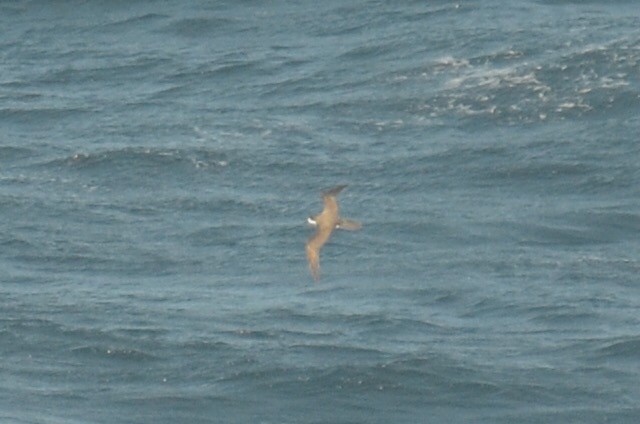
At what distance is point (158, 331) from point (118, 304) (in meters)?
2.97

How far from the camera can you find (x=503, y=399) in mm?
64812

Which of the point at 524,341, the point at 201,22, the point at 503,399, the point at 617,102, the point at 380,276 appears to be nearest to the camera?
the point at 503,399

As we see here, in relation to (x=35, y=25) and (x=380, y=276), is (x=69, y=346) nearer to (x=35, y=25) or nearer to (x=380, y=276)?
(x=380, y=276)

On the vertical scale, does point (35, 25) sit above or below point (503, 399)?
above

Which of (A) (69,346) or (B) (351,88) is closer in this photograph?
(A) (69,346)

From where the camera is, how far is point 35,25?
101812 mm

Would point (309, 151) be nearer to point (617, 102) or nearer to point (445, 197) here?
point (445, 197)

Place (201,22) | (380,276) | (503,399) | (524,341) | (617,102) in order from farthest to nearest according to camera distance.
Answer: (201,22) < (617,102) < (380,276) < (524,341) < (503,399)

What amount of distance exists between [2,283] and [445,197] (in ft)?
54.6

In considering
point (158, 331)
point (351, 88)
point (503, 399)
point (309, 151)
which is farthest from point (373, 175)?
point (503, 399)

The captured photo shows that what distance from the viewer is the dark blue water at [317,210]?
6656 centimetres

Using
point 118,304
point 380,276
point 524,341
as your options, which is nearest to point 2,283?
point 118,304

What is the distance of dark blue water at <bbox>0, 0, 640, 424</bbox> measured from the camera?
66562 mm

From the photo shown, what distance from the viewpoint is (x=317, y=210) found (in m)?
78.4
